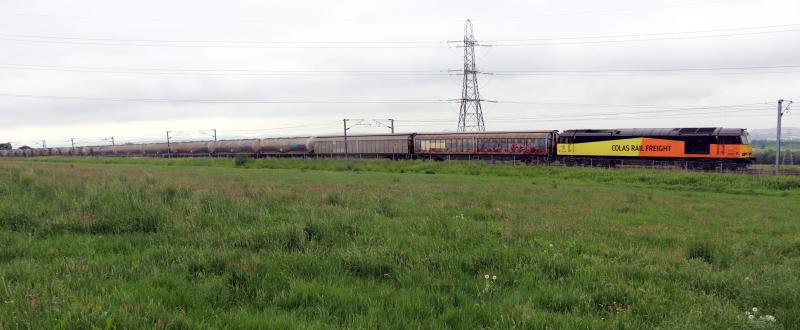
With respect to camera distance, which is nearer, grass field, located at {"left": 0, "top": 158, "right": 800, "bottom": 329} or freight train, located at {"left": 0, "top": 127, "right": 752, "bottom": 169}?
grass field, located at {"left": 0, "top": 158, "right": 800, "bottom": 329}

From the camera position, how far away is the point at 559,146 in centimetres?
4653

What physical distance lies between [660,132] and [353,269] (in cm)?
4281

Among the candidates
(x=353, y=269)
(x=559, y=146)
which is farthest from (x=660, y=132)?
(x=353, y=269)

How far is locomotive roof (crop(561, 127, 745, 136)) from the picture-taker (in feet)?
123

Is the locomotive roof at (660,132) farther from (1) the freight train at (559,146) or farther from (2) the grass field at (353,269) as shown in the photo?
(2) the grass field at (353,269)

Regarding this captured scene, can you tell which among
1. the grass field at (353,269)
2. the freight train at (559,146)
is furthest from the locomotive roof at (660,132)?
the grass field at (353,269)

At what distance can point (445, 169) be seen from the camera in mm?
42094

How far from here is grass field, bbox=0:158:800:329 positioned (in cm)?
414

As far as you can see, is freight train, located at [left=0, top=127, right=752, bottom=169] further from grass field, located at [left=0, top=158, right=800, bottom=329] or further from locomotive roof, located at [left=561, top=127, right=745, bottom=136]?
grass field, located at [left=0, top=158, right=800, bottom=329]

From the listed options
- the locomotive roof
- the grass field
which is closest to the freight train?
the locomotive roof

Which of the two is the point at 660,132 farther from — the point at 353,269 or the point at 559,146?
the point at 353,269

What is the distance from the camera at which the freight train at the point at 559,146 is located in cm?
3831

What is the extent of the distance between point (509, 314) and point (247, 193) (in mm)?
9285

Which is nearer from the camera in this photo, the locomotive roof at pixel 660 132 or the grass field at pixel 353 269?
the grass field at pixel 353 269
